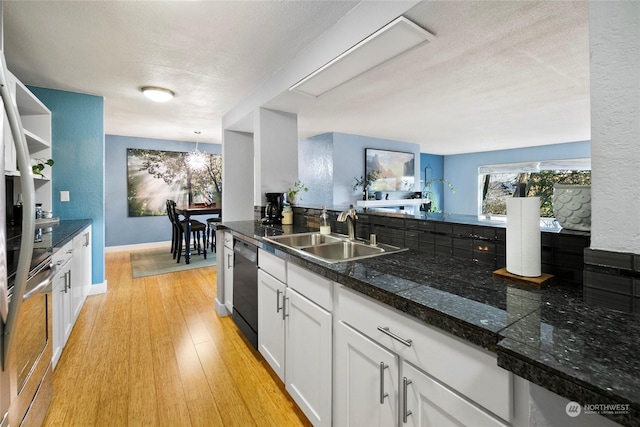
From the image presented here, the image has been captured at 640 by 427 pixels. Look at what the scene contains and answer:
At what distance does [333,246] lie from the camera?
2.04 metres

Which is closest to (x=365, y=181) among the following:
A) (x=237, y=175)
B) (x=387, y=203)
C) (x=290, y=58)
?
(x=387, y=203)

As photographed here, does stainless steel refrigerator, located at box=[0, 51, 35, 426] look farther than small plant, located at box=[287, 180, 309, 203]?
No

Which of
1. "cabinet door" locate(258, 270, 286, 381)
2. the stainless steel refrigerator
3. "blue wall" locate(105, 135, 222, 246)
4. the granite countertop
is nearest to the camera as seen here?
the granite countertop

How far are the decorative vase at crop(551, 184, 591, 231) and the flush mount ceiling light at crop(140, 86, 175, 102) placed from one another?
3466 mm

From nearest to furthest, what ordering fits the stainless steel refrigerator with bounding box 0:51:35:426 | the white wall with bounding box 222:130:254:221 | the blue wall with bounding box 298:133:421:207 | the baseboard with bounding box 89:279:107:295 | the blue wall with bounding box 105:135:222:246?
1. the stainless steel refrigerator with bounding box 0:51:35:426
2. the baseboard with bounding box 89:279:107:295
3. the white wall with bounding box 222:130:254:221
4. the blue wall with bounding box 298:133:421:207
5. the blue wall with bounding box 105:135:222:246

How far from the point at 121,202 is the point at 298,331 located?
568 cm

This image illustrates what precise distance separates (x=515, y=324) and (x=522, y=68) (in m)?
2.56

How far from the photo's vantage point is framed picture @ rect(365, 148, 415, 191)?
5707mm

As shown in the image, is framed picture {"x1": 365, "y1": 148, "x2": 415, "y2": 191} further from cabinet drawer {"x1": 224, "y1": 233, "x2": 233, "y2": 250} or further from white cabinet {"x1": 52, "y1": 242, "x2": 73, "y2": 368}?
white cabinet {"x1": 52, "y1": 242, "x2": 73, "y2": 368}

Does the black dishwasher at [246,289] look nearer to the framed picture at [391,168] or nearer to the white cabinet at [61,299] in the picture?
the white cabinet at [61,299]

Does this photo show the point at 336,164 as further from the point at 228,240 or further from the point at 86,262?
the point at 86,262

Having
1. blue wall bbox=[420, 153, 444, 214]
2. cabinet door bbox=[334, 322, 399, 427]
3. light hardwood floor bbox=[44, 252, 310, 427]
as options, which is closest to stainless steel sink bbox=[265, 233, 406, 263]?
cabinet door bbox=[334, 322, 399, 427]

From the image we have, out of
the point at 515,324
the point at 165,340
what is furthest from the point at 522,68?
the point at 165,340

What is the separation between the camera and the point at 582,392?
530mm
